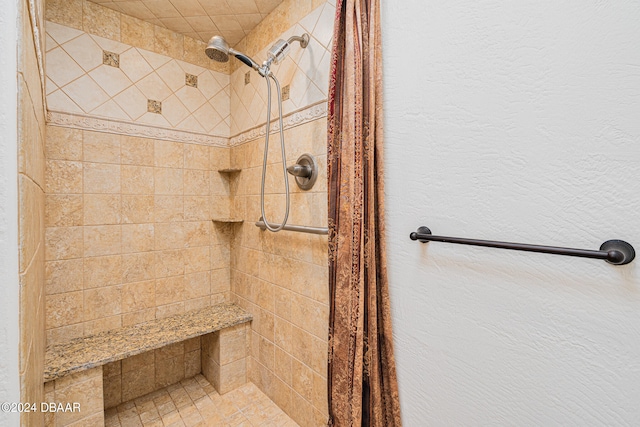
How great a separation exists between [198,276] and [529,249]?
1799 mm

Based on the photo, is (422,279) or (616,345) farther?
(422,279)

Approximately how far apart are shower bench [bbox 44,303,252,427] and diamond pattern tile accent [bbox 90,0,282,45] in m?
1.80

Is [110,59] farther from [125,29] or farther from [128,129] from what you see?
[128,129]

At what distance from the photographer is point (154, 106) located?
5.50 ft

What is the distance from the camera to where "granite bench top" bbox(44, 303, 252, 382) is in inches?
48.8

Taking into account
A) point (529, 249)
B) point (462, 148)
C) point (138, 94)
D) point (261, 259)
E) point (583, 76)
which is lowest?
point (261, 259)

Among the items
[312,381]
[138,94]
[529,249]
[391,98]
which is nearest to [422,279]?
[529,249]

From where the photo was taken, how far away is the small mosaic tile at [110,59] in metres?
1.52

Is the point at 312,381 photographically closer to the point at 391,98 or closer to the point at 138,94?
the point at 391,98

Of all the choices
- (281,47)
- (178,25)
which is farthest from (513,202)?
(178,25)

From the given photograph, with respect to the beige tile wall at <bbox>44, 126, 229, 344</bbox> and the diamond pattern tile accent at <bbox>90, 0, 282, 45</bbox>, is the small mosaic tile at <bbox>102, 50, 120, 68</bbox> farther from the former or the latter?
the beige tile wall at <bbox>44, 126, 229, 344</bbox>

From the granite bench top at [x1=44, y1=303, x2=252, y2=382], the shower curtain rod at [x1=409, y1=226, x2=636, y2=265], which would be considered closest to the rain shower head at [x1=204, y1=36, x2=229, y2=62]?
the shower curtain rod at [x1=409, y1=226, x2=636, y2=265]

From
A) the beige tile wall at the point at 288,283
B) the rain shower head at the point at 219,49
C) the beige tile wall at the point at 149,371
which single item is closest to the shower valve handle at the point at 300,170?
the beige tile wall at the point at 288,283

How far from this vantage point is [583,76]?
604mm
